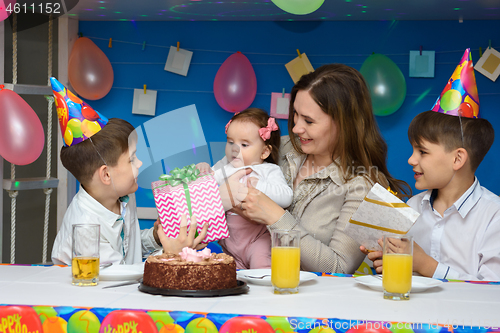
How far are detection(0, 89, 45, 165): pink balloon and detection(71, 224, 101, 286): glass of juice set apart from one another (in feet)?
4.46

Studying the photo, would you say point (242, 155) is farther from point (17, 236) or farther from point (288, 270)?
point (17, 236)

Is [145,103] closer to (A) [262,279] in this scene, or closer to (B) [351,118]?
(B) [351,118]

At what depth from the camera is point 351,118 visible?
167 centimetres

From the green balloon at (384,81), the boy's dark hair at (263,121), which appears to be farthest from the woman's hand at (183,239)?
the green balloon at (384,81)

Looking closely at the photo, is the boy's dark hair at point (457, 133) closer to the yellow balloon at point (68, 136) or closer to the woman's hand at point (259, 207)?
the woman's hand at point (259, 207)

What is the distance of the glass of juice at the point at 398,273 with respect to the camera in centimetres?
98

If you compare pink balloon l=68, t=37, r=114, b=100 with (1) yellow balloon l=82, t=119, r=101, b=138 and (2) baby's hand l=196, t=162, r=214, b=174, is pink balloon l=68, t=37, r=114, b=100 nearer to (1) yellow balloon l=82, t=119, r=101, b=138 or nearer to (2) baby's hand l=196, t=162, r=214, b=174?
(1) yellow balloon l=82, t=119, r=101, b=138

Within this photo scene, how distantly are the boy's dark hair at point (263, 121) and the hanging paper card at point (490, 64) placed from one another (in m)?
2.02

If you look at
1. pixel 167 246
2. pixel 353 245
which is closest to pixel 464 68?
pixel 353 245

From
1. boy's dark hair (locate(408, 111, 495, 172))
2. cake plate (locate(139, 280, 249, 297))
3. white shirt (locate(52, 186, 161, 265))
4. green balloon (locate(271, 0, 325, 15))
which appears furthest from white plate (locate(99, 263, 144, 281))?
green balloon (locate(271, 0, 325, 15))

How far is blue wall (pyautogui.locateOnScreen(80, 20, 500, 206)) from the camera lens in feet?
10.7

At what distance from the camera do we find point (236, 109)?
10.7 ft

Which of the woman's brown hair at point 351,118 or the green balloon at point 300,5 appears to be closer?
the woman's brown hair at point 351,118

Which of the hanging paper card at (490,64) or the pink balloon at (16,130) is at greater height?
the hanging paper card at (490,64)
